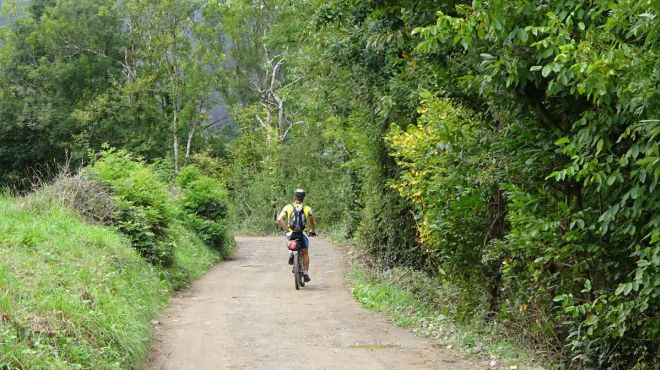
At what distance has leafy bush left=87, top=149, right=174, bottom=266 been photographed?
13781mm

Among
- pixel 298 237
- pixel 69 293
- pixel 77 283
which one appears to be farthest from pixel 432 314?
pixel 69 293

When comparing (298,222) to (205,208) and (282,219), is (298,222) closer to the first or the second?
(282,219)

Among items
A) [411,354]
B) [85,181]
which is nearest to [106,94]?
[85,181]

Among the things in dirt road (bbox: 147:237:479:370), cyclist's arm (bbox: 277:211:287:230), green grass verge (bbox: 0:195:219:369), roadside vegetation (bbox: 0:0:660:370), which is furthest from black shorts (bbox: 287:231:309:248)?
green grass verge (bbox: 0:195:219:369)

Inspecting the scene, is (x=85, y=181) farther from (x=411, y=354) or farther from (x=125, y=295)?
(x=411, y=354)

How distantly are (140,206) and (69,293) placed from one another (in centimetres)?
686

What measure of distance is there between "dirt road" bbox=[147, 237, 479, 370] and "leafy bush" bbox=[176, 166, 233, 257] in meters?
5.87

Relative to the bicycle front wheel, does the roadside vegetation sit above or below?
above

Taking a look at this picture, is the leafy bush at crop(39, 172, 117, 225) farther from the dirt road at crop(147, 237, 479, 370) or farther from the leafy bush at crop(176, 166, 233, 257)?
the leafy bush at crop(176, 166, 233, 257)

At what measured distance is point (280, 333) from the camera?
31.4ft

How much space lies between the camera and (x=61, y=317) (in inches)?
272

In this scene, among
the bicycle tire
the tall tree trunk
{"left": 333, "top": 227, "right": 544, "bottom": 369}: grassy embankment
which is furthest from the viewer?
the tall tree trunk

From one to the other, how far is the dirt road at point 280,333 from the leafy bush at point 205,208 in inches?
231

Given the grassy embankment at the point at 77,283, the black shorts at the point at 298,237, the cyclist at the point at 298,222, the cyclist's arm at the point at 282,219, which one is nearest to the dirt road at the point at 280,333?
the grassy embankment at the point at 77,283
